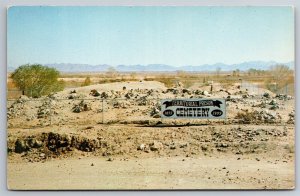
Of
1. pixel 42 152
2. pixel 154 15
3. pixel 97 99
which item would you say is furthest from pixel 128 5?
pixel 42 152

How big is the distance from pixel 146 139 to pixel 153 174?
0.37 meters

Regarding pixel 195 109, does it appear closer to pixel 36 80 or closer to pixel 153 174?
pixel 153 174

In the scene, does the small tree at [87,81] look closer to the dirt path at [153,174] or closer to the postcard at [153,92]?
the postcard at [153,92]

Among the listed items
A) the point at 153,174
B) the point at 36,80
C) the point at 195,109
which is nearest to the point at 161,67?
the point at 195,109

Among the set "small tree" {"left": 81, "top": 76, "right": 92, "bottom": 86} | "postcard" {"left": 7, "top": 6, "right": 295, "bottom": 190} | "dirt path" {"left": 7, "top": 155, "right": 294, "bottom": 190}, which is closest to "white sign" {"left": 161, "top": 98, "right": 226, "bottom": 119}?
"postcard" {"left": 7, "top": 6, "right": 295, "bottom": 190}

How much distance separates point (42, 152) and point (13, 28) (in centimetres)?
131

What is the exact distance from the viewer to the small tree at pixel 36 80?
690 cm

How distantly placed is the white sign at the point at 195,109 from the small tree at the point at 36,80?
3.84 feet

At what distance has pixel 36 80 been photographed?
6.96 meters

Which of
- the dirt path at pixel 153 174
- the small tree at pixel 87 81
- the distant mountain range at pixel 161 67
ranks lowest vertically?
the dirt path at pixel 153 174

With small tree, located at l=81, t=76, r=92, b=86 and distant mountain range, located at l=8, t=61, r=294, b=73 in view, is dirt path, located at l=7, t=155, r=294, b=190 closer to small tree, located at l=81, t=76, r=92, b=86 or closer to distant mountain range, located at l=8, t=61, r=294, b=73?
small tree, located at l=81, t=76, r=92, b=86

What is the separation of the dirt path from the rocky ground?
1 cm

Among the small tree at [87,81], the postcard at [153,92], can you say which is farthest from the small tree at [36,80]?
the small tree at [87,81]

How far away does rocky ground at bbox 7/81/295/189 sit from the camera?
6898 millimetres
